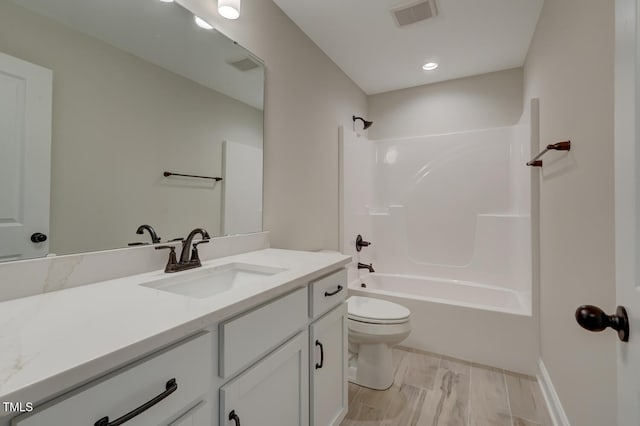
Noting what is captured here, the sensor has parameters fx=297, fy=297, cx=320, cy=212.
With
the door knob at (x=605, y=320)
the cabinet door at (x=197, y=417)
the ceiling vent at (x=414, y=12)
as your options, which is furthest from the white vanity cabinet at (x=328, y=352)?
the ceiling vent at (x=414, y=12)

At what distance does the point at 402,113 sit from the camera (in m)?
3.27

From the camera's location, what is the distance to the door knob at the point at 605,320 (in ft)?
1.92

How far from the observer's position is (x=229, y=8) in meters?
1.41

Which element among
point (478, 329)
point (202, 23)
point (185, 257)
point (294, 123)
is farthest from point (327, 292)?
point (478, 329)

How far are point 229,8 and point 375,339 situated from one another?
1932 millimetres

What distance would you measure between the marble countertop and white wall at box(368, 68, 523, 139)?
108 inches

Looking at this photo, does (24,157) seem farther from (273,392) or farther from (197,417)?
(273,392)

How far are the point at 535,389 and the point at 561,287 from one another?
844 millimetres

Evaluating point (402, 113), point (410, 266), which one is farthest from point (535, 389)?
point (402, 113)

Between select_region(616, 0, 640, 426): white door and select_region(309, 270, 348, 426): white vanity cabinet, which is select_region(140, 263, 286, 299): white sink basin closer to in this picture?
select_region(309, 270, 348, 426): white vanity cabinet

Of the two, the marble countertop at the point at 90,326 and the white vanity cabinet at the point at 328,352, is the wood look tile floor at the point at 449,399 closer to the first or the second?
the white vanity cabinet at the point at 328,352

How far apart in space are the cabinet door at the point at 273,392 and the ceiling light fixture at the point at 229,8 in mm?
1482

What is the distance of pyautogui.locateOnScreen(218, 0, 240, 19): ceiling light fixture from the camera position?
1.39m

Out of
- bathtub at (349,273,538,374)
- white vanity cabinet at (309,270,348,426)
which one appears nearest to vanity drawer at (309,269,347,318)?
white vanity cabinet at (309,270,348,426)
